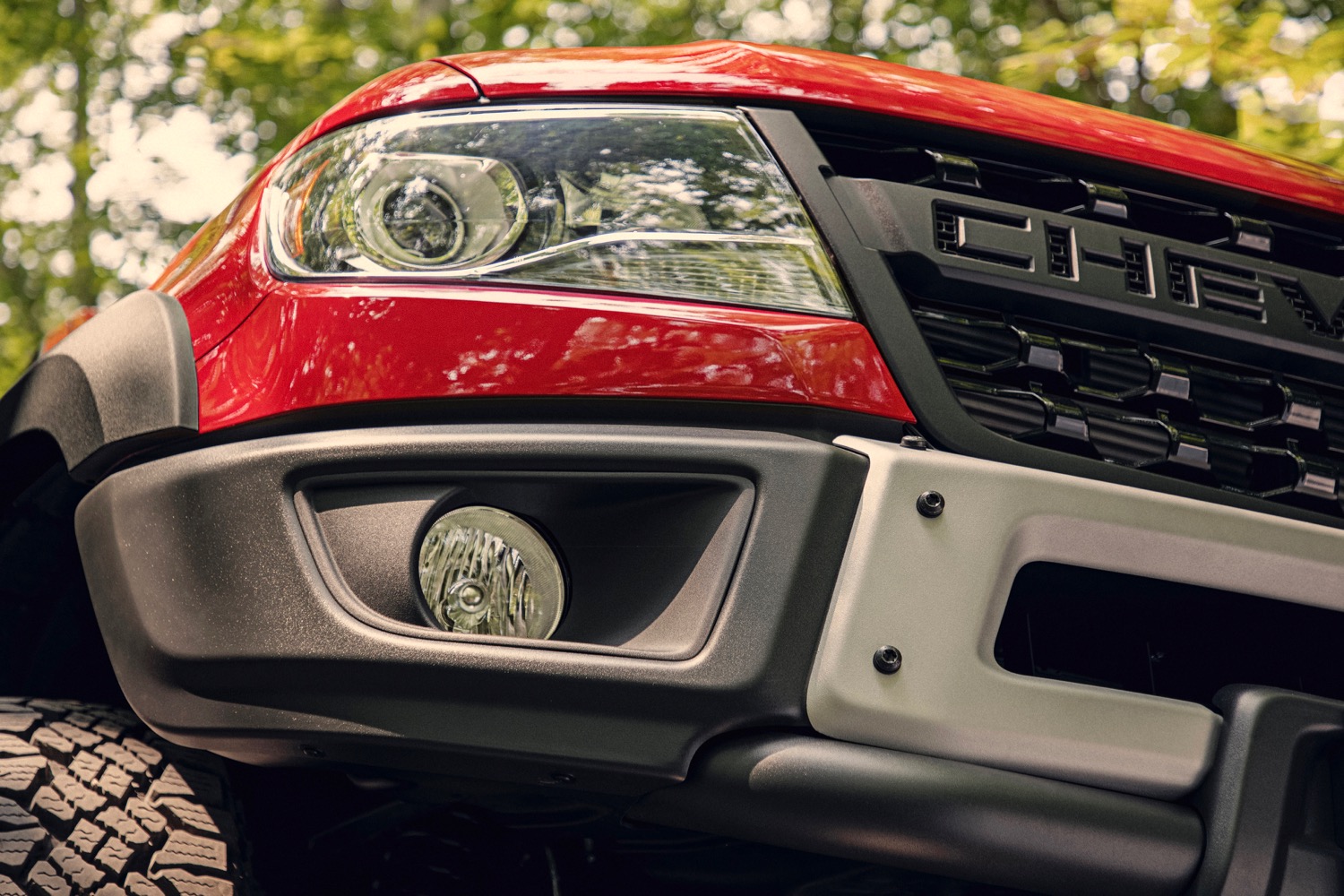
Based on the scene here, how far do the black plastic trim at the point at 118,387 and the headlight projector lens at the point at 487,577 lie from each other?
339mm

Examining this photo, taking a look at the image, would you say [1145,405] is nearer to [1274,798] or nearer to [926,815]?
[1274,798]

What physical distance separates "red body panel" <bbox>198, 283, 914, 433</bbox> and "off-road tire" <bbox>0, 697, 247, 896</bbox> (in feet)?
1.97

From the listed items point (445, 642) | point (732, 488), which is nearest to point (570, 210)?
point (732, 488)

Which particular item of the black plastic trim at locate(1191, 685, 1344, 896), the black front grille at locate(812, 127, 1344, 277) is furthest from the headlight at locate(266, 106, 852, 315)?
the black plastic trim at locate(1191, 685, 1344, 896)

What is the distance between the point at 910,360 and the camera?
1328 millimetres

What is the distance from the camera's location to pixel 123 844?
57.4 inches

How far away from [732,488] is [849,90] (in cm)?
55

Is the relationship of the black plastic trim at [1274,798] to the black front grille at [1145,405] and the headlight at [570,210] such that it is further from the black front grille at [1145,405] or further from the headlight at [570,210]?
the headlight at [570,210]

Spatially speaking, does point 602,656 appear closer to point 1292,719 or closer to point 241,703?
point 241,703

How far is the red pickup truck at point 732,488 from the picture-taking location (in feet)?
3.94

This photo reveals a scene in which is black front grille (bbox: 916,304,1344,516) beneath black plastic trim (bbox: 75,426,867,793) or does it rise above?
above

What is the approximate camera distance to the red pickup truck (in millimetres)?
1201

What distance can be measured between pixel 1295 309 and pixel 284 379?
4.10 ft

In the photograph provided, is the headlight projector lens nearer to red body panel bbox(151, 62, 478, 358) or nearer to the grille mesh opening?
red body panel bbox(151, 62, 478, 358)
